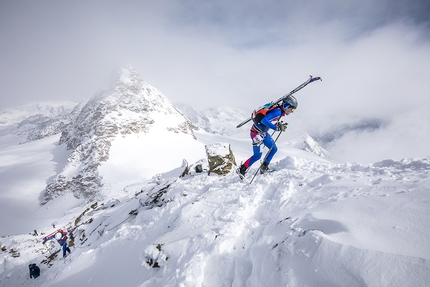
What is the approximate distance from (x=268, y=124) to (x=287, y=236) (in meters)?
4.59

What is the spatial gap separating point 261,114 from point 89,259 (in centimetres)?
889

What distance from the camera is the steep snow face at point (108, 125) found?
3847 cm

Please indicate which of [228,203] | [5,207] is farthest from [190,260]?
[5,207]

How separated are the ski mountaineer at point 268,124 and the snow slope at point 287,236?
2.82 ft

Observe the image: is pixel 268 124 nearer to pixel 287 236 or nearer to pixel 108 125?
pixel 287 236

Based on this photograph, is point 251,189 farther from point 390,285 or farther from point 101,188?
point 101,188

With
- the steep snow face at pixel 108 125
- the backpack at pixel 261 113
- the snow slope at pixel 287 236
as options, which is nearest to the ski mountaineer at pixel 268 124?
the backpack at pixel 261 113

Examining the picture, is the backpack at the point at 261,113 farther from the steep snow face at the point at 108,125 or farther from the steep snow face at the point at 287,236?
the steep snow face at the point at 108,125

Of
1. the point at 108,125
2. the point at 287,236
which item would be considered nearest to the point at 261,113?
the point at 287,236

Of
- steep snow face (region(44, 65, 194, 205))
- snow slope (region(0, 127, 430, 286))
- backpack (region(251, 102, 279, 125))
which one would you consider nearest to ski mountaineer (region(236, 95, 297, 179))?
backpack (region(251, 102, 279, 125))

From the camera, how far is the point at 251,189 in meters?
6.44

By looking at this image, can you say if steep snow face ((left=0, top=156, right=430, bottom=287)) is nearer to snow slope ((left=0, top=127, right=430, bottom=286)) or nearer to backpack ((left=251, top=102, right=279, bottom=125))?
snow slope ((left=0, top=127, right=430, bottom=286))

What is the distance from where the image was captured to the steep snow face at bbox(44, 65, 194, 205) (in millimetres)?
38469

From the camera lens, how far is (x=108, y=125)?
51438 millimetres
